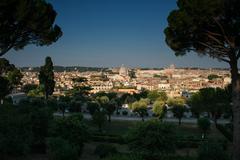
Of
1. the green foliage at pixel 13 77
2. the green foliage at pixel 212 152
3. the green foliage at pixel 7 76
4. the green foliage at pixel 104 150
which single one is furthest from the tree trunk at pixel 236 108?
the green foliage at pixel 13 77

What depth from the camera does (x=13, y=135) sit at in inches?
586

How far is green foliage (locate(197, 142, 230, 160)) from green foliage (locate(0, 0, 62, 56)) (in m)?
9.74

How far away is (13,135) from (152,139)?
23.3 ft

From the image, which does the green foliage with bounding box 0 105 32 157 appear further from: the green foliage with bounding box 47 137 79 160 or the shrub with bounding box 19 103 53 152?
the shrub with bounding box 19 103 53 152

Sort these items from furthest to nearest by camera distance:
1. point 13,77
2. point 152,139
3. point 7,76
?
point 7,76 → point 13,77 → point 152,139

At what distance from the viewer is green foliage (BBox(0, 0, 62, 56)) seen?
15062mm

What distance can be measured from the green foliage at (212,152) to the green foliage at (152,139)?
6.53 feet

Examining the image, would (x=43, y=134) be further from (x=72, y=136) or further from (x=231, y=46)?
(x=231, y=46)

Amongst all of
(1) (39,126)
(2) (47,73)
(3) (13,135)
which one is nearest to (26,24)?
(3) (13,135)

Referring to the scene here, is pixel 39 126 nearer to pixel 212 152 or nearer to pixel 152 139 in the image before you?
pixel 152 139

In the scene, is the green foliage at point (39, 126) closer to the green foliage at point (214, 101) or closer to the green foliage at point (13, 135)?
the green foliage at point (13, 135)

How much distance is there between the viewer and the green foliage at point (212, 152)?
620 inches

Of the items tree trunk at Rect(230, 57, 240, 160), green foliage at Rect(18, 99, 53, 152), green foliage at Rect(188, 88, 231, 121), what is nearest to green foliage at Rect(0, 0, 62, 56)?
green foliage at Rect(18, 99, 53, 152)

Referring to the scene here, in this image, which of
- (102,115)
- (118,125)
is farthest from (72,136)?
(118,125)
